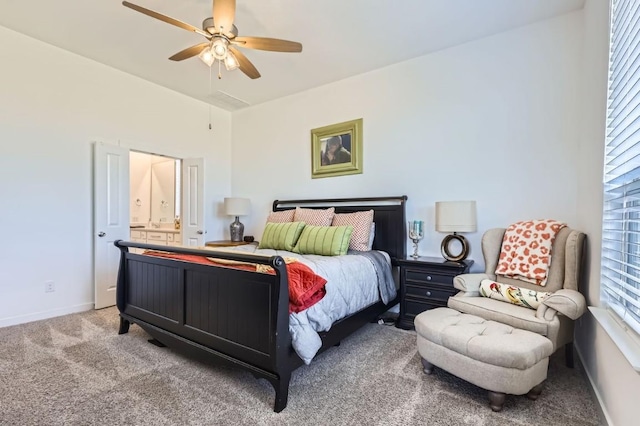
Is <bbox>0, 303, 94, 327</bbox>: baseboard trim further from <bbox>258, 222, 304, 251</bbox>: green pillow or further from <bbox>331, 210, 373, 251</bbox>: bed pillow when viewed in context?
<bbox>331, 210, 373, 251</bbox>: bed pillow

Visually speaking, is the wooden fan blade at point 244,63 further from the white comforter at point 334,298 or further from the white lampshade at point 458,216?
the white lampshade at point 458,216

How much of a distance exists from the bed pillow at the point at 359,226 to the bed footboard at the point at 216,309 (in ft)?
5.34

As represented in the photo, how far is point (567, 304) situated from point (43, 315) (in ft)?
15.8

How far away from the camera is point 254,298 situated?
6.56 ft

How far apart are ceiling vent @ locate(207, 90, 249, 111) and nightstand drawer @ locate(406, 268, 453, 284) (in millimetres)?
3562

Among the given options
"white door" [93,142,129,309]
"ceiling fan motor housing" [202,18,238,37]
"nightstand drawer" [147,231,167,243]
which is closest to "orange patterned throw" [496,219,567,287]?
"ceiling fan motor housing" [202,18,238,37]

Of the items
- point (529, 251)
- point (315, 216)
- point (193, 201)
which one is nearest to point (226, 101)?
point (193, 201)

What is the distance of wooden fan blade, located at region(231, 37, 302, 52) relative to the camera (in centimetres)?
243

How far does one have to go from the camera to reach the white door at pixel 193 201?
4.81 meters

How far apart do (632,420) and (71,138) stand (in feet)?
16.7

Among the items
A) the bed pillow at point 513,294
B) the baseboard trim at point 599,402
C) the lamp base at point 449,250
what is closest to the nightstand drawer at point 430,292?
the lamp base at point 449,250

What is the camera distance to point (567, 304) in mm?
2002

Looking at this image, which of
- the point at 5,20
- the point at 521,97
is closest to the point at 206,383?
the point at 521,97

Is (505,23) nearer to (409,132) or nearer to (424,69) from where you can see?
(424,69)
